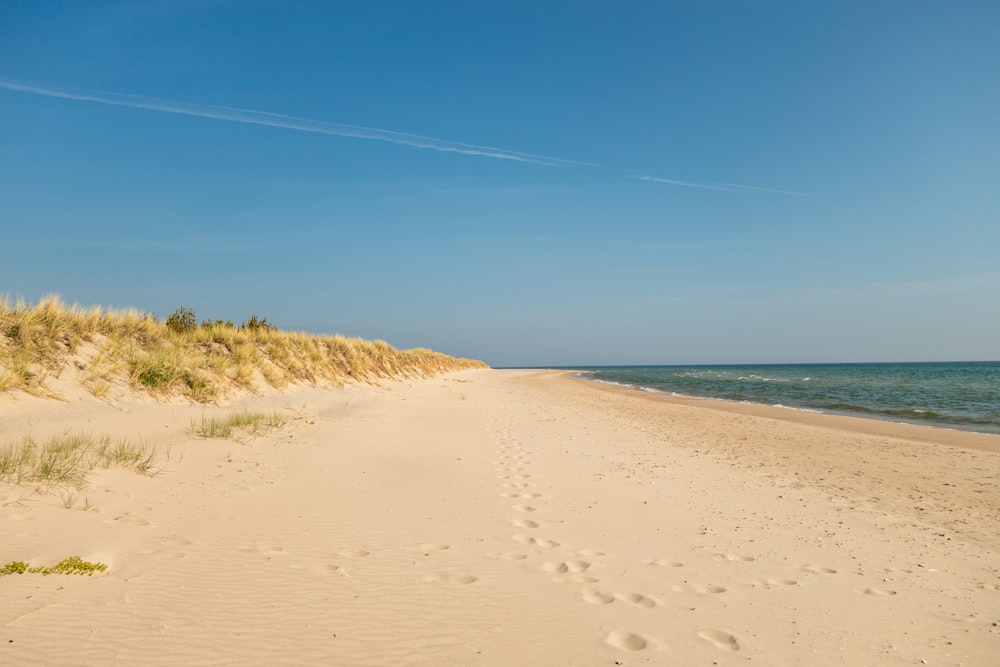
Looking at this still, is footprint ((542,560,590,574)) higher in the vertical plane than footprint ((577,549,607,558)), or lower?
higher

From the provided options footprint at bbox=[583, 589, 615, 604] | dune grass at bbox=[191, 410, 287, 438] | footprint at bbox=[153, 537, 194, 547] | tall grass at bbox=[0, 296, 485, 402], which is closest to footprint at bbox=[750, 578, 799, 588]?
footprint at bbox=[583, 589, 615, 604]

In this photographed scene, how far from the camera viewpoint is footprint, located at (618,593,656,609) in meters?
3.73

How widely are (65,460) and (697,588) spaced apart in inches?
259

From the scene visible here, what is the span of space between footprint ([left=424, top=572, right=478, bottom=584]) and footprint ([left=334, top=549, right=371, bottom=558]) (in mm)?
747

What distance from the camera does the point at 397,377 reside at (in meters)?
29.0

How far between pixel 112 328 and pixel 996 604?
1527cm

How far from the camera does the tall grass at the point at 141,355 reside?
9336 mm

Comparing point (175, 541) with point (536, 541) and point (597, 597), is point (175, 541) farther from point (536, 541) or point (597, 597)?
point (597, 597)

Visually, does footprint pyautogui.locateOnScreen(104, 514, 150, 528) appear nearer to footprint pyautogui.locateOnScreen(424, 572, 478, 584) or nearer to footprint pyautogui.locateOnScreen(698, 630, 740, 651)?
footprint pyautogui.locateOnScreen(424, 572, 478, 584)

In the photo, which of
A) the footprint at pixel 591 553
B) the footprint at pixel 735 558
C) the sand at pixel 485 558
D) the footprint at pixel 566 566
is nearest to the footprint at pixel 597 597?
the sand at pixel 485 558

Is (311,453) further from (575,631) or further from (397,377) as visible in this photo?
(397,377)

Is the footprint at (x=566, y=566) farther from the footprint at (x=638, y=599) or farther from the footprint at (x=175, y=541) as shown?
the footprint at (x=175, y=541)

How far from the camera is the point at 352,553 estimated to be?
Answer: 15.0ft

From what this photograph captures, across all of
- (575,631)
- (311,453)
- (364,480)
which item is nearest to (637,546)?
(575,631)
